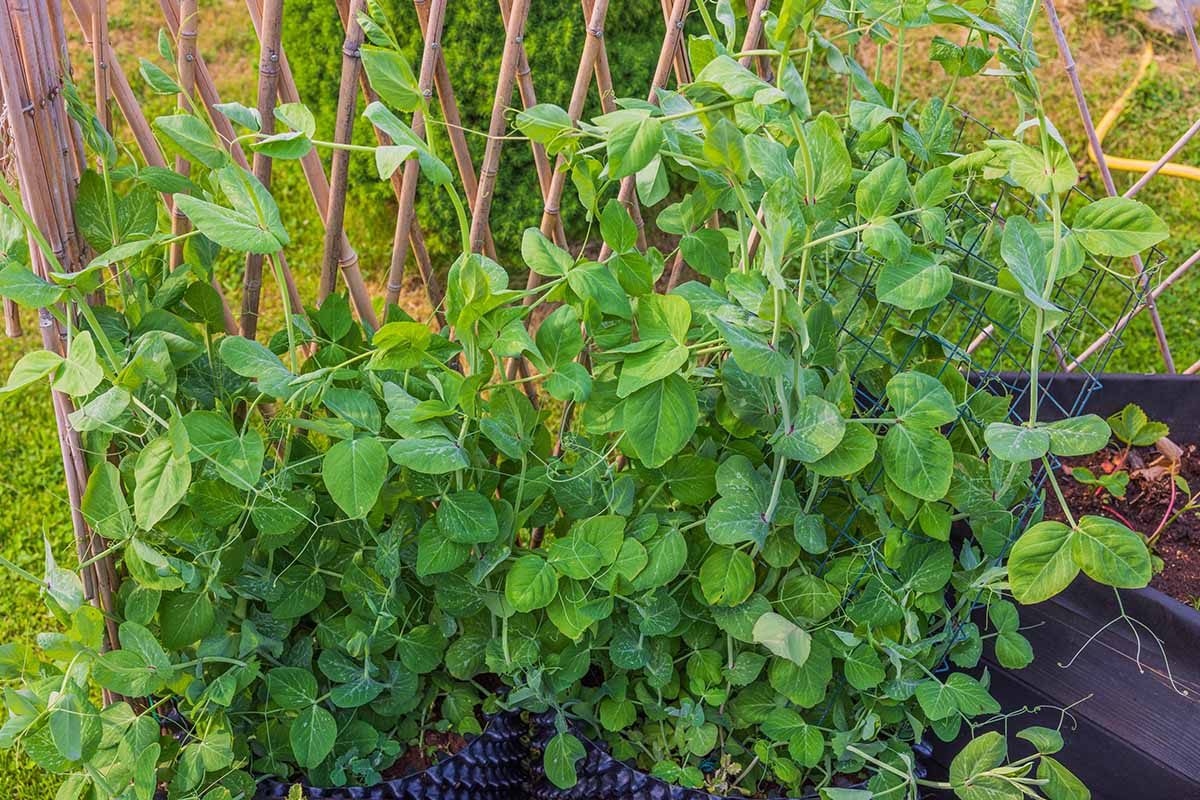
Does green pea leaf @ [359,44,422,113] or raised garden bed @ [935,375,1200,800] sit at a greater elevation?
green pea leaf @ [359,44,422,113]

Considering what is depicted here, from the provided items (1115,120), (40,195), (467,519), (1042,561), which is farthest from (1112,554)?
(1115,120)

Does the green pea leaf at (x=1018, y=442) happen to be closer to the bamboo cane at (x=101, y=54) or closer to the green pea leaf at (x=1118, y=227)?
the green pea leaf at (x=1118, y=227)

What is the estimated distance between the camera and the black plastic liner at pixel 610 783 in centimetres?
122

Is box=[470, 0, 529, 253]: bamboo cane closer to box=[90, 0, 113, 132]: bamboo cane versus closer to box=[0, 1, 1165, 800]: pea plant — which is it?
box=[0, 1, 1165, 800]: pea plant

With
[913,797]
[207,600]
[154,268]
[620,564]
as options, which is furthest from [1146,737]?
[154,268]

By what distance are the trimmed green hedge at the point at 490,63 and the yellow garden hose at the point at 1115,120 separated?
1207 mm

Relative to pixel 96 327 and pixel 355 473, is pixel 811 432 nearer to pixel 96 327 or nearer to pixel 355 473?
pixel 355 473

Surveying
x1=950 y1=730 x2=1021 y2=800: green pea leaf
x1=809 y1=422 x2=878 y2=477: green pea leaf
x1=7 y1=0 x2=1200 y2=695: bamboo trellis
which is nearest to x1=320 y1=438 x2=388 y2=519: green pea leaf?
x1=7 y1=0 x2=1200 y2=695: bamboo trellis

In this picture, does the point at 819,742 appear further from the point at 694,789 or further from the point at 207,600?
the point at 207,600

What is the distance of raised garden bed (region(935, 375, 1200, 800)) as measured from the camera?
1183 mm

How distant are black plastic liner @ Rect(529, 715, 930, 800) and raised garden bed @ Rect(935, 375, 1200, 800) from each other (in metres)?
0.18

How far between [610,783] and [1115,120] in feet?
8.78

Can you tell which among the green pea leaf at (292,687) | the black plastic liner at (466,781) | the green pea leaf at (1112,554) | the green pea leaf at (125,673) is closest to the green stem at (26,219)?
the green pea leaf at (125,673)

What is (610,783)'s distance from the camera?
1240mm
